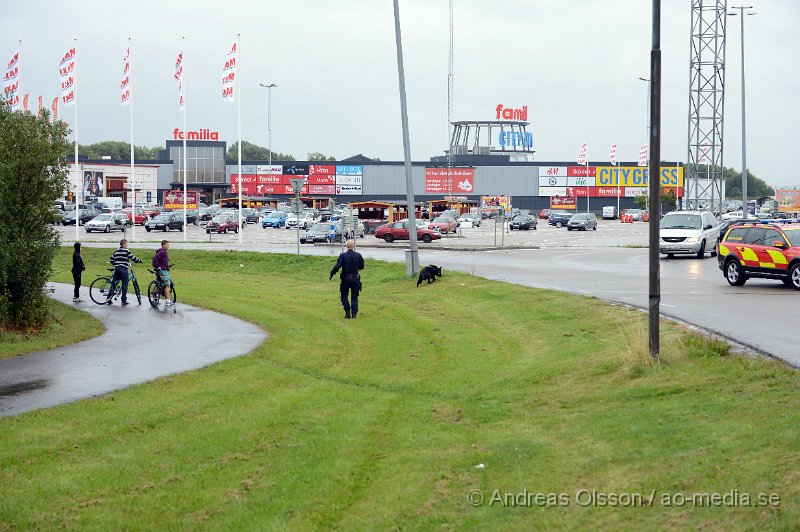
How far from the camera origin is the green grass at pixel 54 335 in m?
18.2

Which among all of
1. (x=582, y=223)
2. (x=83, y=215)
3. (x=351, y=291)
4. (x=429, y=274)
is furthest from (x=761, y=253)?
(x=83, y=215)

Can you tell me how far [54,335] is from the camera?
20.0 m

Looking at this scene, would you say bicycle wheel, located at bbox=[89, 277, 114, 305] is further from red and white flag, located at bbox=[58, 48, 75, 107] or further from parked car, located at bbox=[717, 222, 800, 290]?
red and white flag, located at bbox=[58, 48, 75, 107]

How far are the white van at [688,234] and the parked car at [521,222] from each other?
39.3m

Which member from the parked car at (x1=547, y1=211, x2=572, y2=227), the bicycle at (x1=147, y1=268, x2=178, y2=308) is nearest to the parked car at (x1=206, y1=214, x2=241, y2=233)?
the parked car at (x1=547, y1=211, x2=572, y2=227)

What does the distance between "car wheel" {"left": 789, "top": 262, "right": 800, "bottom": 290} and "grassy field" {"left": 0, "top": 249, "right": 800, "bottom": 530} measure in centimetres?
999

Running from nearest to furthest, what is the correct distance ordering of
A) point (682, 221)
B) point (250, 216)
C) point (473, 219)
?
point (682, 221) → point (473, 219) → point (250, 216)

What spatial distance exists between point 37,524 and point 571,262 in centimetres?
3225

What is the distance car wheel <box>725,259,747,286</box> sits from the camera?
26875mm

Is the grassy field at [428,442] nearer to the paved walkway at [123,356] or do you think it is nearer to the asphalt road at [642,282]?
the paved walkway at [123,356]

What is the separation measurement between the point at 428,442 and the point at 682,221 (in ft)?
111

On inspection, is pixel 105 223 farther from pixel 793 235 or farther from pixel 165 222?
pixel 793 235

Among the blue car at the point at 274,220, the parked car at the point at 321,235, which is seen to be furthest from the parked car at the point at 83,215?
the parked car at the point at 321,235

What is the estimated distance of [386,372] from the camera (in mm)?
15531
